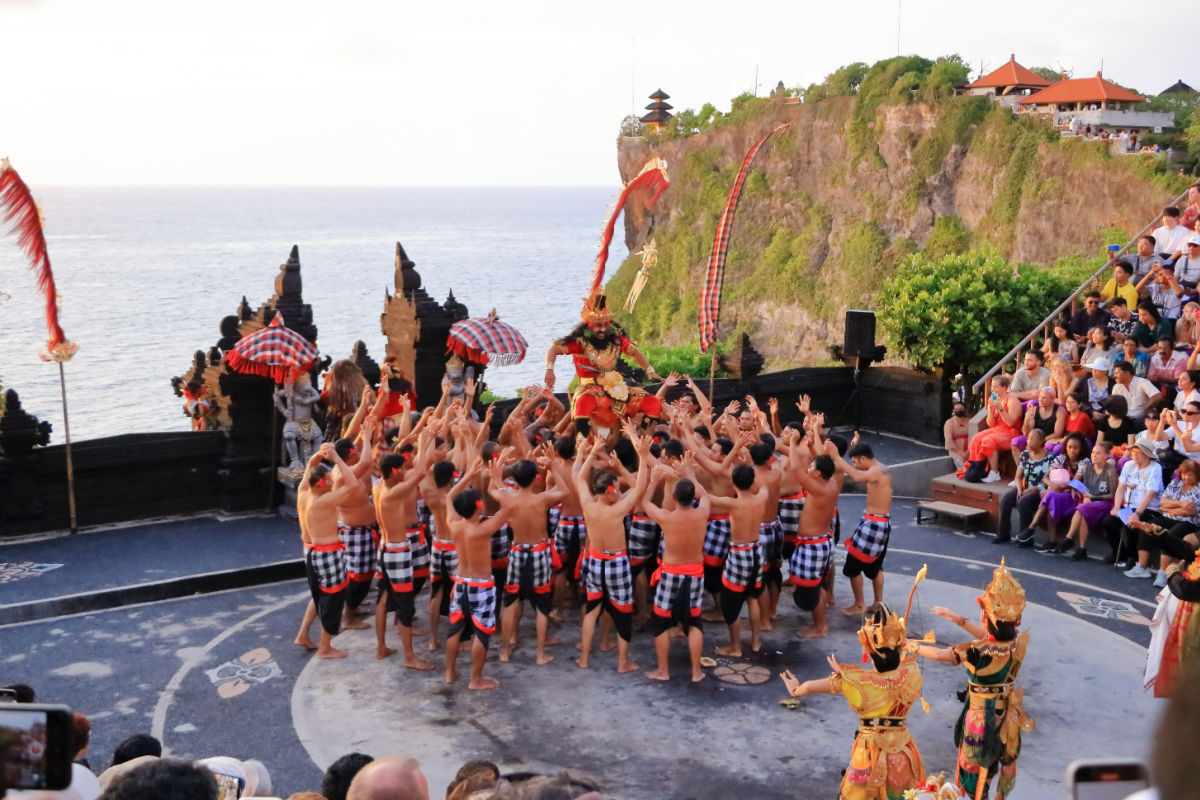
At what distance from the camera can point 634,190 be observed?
44.5 feet

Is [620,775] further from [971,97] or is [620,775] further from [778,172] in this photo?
[778,172]

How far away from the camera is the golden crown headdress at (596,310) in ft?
42.1

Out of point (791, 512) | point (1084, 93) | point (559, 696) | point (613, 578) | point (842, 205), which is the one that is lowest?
point (559, 696)

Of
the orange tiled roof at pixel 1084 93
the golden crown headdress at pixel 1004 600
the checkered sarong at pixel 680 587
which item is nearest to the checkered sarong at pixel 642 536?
the checkered sarong at pixel 680 587

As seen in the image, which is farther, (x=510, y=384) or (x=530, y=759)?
(x=510, y=384)

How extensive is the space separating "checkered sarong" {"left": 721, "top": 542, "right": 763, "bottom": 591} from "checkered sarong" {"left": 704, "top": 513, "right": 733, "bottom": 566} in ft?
1.18

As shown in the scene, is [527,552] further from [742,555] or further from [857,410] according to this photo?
[857,410]

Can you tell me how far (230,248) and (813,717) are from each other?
129371mm

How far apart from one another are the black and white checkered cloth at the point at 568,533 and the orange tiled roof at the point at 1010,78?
3859 centimetres

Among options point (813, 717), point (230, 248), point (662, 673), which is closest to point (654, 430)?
point (662, 673)

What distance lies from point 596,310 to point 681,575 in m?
4.26

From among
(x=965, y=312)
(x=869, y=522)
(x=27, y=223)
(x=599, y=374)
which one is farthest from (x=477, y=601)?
(x=965, y=312)

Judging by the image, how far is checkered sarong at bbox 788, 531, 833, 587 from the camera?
10.2m

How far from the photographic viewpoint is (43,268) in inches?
497
